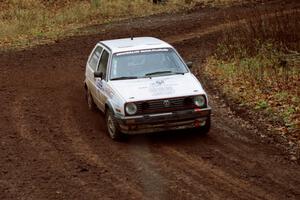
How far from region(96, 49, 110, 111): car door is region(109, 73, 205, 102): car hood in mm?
335

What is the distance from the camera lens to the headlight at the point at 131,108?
10.1 m

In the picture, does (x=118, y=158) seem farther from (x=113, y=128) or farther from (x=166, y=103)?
(x=166, y=103)

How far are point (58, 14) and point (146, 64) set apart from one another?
17.4 meters

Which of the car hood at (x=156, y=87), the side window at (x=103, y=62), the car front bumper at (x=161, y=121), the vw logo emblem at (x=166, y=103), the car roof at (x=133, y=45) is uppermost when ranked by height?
the car roof at (x=133, y=45)

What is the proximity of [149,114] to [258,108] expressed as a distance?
3398 mm

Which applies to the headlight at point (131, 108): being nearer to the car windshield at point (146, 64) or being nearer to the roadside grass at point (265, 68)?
the car windshield at point (146, 64)

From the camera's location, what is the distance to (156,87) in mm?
10469

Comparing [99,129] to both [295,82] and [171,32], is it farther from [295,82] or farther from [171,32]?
[171,32]

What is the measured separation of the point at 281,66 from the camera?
15359 millimetres

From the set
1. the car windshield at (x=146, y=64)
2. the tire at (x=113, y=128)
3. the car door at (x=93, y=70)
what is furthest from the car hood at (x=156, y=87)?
the car door at (x=93, y=70)

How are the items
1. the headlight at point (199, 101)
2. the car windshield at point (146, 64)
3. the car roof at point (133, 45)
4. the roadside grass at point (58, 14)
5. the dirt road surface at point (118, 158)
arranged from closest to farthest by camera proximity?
the dirt road surface at point (118, 158) → the headlight at point (199, 101) → the car windshield at point (146, 64) → the car roof at point (133, 45) → the roadside grass at point (58, 14)

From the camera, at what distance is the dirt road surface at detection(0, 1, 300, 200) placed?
820 centimetres

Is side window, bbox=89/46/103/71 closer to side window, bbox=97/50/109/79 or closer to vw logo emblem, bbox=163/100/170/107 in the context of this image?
side window, bbox=97/50/109/79

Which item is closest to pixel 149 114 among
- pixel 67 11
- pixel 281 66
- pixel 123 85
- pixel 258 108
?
pixel 123 85
